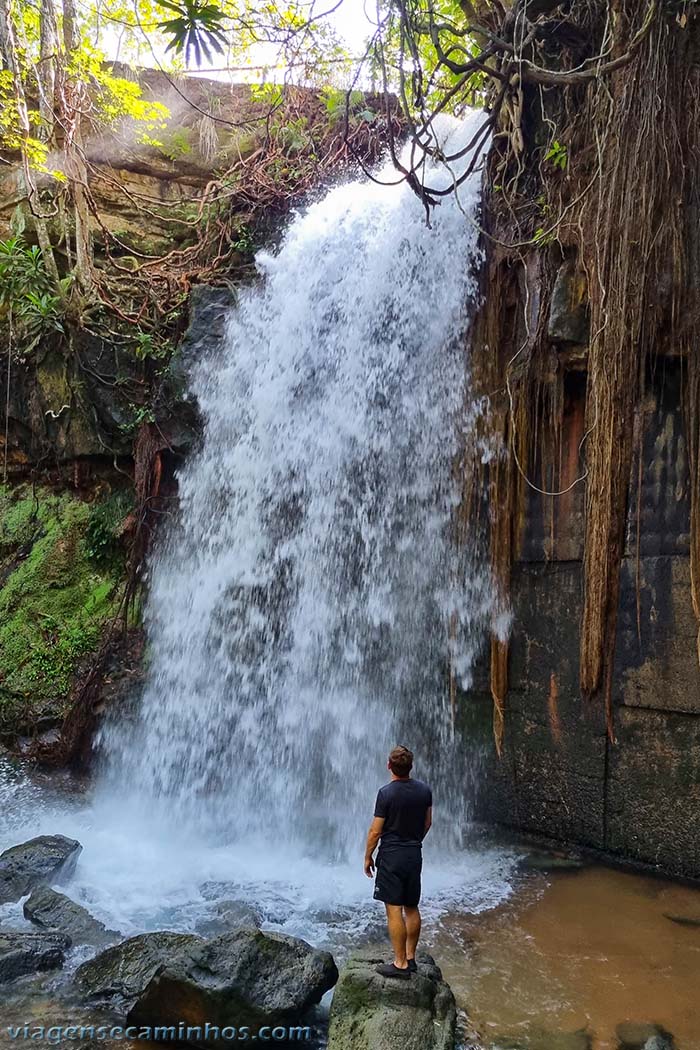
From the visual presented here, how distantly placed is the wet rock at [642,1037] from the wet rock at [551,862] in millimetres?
1993

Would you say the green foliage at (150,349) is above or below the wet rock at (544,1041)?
above

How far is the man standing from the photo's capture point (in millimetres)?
3500

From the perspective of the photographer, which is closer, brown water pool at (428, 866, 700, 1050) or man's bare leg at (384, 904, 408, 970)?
man's bare leg at (384, 904, 408, 970)

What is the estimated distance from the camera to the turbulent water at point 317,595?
648 cm

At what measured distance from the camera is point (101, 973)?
3.89m

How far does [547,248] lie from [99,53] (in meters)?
6.71

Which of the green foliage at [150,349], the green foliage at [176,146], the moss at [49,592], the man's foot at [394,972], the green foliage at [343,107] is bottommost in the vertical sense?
the man's foot at [394,972]

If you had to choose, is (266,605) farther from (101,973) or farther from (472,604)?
(101,973)

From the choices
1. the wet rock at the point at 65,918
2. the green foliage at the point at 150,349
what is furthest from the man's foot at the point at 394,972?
the green foliage at the point at 150,349

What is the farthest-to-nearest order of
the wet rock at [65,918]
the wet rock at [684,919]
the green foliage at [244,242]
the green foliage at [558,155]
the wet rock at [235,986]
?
the green foliage at [244,242], the green foliage at [558,155], the wet rock at [684,919], the wet rock at [65,918], the wet rock at [235,986]

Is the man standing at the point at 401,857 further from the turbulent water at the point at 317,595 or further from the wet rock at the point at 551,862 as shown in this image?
the wet rock at the point at 551,862

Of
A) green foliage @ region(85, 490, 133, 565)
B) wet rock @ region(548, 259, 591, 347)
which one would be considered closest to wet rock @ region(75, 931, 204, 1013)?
wet rock @ region(548, 259, 591, 347)

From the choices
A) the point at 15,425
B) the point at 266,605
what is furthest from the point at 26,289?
the point at 266,605

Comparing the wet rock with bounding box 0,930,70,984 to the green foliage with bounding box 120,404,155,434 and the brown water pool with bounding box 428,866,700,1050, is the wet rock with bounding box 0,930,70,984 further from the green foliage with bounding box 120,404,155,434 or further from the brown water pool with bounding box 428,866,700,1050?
the green foliage with bounding box 120,404,155,434
